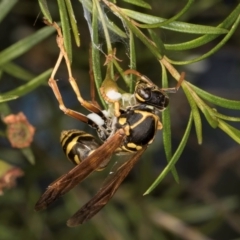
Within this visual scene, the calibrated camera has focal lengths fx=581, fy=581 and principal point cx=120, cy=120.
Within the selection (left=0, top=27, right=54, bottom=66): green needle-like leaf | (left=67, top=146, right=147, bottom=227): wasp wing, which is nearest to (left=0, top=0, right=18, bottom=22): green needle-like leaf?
(left=0, top=27, right=54, bottom=66): green needle-like leaf

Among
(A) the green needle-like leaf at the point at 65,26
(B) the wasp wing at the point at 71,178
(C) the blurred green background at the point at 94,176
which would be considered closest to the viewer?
(A) the green needle-like leaf at the point at 65,26

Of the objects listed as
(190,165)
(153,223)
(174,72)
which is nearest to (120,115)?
(174,72)

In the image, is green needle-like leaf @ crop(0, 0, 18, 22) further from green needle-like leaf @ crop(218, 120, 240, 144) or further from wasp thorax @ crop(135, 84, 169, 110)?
green needle-like leaf @ crop(218, 120, 240, 144)

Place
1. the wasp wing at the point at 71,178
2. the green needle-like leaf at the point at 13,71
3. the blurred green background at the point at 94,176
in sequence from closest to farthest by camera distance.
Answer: the wasp wing at the point at 71,178
the green needle-like leaf at the point at 13,71
the blurred green background at the point at 94,176

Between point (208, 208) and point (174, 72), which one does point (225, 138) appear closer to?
point (208, 208)

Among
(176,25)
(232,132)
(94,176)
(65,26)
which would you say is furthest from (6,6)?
(94,176)

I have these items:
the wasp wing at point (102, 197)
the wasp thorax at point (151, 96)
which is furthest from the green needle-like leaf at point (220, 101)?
the wasp wing at point (102, 197)

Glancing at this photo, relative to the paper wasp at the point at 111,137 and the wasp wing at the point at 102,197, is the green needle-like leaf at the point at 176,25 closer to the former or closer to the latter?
the paper wasp at the point at 111,137
